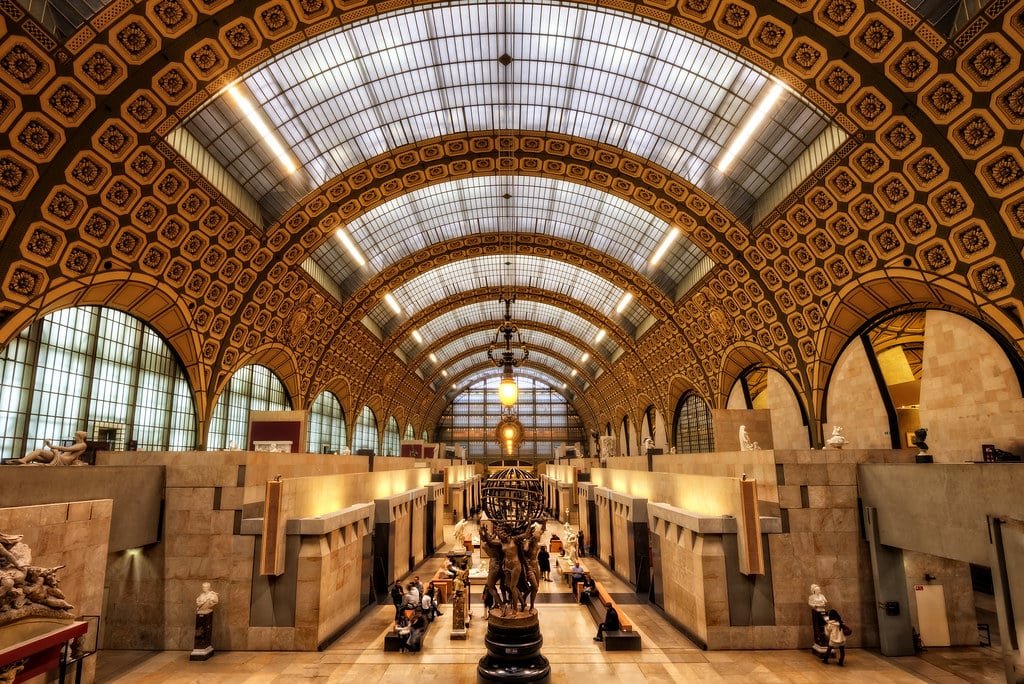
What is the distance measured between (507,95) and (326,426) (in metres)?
25.6

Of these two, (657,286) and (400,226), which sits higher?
(400,226)

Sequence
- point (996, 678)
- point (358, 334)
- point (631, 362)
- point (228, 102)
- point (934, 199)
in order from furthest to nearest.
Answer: point (631, 362), point (358, 334), point (228, 102), point (934, 199), point (996, 678)

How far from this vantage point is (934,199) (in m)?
15.1

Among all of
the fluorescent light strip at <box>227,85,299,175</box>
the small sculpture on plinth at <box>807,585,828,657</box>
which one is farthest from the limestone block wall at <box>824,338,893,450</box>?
the fluorescent light strip at <box>227,85,299,175</box>

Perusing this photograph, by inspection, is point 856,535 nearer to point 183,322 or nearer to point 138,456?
point 138,456

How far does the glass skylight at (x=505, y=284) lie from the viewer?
4025 cm

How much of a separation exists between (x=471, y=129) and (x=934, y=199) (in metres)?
16.9

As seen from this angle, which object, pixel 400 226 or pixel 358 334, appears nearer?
pixel 400 226

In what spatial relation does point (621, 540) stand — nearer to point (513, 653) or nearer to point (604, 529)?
point (604, 529)

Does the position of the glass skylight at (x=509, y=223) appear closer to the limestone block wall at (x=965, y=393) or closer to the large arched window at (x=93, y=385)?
the large arched window at (x=93, y=385)

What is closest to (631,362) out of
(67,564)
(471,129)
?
(471,129)

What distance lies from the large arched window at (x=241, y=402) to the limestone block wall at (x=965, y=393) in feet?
83.5

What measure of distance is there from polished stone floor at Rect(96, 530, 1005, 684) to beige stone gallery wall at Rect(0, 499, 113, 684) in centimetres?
197

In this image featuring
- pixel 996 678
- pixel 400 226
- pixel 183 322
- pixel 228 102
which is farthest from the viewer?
pixel 400 226
